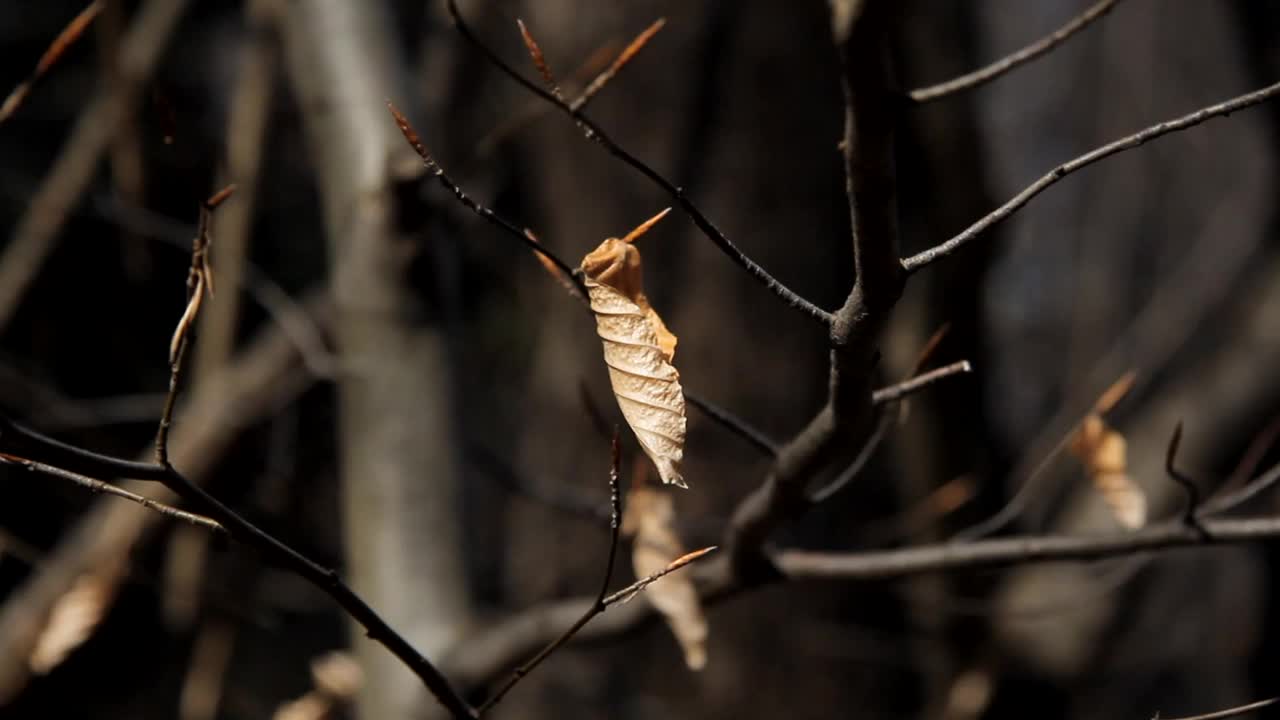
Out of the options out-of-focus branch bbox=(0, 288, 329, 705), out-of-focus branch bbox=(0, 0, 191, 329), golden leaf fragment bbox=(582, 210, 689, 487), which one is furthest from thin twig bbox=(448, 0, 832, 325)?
out-of-focus branch bbox=(0, 0, 191, 329)

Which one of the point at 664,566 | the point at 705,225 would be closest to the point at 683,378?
the point at 664,566

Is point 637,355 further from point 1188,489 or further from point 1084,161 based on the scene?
point 1188,489

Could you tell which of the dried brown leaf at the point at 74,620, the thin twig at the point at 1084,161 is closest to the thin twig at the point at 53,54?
the dried brown leaf at the point at 74,620

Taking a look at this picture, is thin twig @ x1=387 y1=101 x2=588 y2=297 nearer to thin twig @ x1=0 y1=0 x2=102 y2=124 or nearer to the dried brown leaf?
thin twig @ x1=0 y1=0 x2=102 y2=124

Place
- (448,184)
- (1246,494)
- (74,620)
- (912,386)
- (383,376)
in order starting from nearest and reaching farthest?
(448,184), (912,386), (1246,494), (74,620), (383,376)

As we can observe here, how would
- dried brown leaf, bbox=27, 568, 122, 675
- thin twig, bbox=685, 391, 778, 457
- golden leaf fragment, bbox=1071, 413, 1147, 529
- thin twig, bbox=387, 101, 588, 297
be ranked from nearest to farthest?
thin twig, bbox=387, 101, 588, 297
thin twig, bbox=685, 391, 778, 457
golden leaf fragment, bbox=1071, 413, 1147, 529
dried brown leaf, bbox=27, 568, 122, 675

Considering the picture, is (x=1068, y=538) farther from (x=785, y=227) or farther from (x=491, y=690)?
(x=785, y=227)

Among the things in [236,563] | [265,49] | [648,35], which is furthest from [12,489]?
[648,35]
